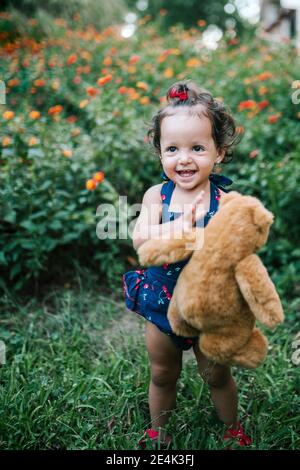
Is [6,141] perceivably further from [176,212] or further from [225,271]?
A: [225,271]

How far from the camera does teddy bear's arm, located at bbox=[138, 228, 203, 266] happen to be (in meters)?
1.25

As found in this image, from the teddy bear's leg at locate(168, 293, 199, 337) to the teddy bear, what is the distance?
0.06 m

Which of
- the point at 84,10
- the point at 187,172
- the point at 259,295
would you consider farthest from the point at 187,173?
the point at 84,10

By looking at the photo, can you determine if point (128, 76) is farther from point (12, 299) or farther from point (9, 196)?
point (12, 299)

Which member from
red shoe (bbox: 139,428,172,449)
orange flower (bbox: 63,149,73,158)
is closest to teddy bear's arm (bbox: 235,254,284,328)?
red shoe (bbox: 139,428,172,449)

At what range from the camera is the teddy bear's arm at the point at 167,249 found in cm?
125

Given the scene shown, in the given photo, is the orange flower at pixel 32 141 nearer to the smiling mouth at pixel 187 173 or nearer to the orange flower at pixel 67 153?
the orange flower at pixel 67 153

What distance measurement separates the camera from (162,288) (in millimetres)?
1529

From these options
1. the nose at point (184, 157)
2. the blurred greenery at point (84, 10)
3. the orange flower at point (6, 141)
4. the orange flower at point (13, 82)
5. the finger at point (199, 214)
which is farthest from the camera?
the blurred greenery at point (84, 10)

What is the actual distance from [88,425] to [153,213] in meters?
0.84

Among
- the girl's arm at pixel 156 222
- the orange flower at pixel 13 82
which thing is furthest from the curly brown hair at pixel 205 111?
the orange flower at pixel 13 82

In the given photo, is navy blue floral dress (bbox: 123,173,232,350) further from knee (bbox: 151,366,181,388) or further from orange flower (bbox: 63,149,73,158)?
orange flower (bbox: 63,149,73,158)

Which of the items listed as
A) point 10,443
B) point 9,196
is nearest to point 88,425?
point 10,443

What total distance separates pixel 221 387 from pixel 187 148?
830mm
